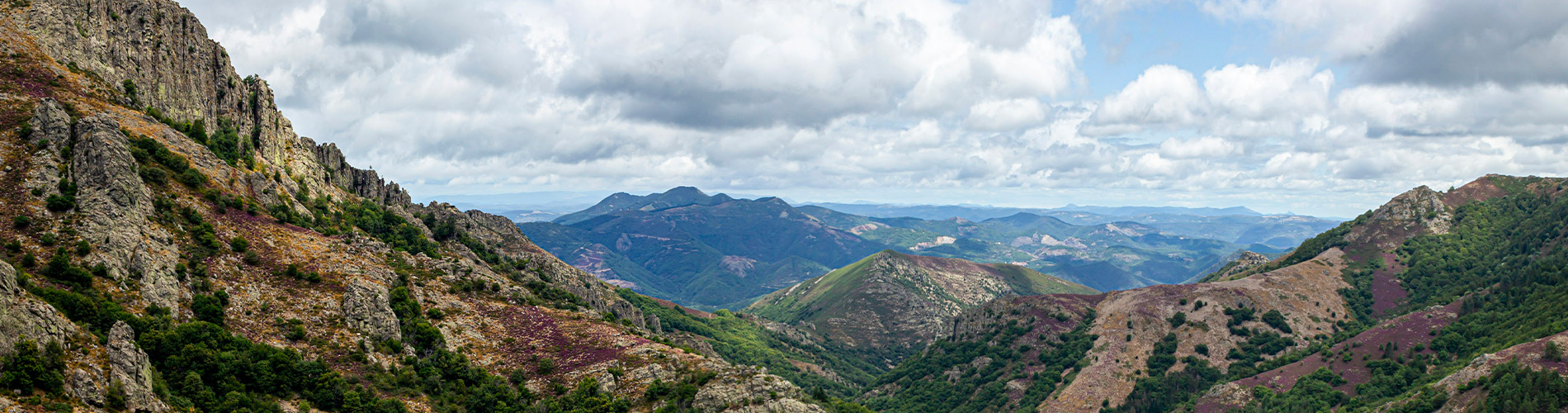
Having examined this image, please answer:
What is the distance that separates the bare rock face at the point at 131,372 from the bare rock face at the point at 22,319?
2843 millimetres

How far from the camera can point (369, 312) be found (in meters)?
82.0

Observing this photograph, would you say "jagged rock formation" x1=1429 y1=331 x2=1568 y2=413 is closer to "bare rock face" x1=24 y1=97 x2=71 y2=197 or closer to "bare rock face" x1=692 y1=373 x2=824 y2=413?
"bare rock face" x1=692 y1=373 x2=824 y2=413

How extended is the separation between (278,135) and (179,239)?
4938cm

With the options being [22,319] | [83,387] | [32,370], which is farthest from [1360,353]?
[22,319]

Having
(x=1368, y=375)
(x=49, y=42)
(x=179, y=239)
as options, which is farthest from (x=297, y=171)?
(x=1368, y=375)

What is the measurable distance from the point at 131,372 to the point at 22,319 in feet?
23.3

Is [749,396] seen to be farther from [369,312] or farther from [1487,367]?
[1487,367]

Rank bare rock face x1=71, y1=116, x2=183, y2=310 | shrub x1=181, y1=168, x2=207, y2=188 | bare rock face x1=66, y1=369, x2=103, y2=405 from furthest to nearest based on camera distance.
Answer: shrub x1=181, y1=168, x2=207, y2=188
bare rock face x1=71, y1=116, x2=183, y2=310
bare rock face x1=66, y1=369, x2=103, y2=405

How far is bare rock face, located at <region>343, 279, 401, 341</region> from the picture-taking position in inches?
3162

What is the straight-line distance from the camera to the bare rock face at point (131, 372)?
51.0 meters

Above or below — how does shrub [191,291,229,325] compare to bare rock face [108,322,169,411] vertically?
above

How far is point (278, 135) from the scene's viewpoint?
385 ft

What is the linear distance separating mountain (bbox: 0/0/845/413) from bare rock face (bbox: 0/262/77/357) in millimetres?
154

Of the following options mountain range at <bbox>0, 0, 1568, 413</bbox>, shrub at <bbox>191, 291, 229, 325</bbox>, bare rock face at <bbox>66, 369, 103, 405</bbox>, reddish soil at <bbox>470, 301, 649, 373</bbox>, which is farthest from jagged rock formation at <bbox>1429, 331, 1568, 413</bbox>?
shrub at <bbox>191, 291, 229, 325</bbox>
